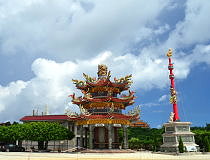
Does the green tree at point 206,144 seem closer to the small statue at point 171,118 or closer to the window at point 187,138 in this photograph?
the window at point 187,138

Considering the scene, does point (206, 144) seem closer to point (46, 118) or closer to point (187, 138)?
→ point (187, 138)

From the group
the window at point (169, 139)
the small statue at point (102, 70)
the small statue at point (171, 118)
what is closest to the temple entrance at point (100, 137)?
the window at point (169, 139)

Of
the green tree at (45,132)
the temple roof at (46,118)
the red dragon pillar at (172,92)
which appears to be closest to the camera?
the red dragon pillar at (172,92)

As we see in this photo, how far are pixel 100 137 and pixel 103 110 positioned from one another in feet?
17.4

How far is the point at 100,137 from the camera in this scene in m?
47.3

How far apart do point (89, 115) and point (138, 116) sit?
10295 mm

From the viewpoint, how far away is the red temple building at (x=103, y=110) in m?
43.9

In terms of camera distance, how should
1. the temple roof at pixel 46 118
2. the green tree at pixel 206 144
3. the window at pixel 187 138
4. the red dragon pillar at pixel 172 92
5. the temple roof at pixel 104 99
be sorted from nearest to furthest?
the window at pixel 187 138, the green tree at pixel 206 144, the temple roof at pixel 104 99, the red dragon pillar at pixel 172 92, the temple roof at pixel 46 118

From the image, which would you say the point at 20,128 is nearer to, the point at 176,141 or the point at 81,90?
the point at 81,90

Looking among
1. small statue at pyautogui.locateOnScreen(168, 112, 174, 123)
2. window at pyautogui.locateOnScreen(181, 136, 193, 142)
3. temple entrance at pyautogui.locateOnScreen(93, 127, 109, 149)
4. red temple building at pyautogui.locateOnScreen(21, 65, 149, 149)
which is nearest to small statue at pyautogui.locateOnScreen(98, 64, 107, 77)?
red temple building at pyautogui.locateOnScreen(21, 65, 149, 149)

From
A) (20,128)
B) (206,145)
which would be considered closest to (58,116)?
(20,128)

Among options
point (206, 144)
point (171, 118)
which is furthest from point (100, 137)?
point (206, 144)

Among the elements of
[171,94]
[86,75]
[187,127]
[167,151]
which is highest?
[86,75]

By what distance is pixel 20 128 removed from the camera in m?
50.9
